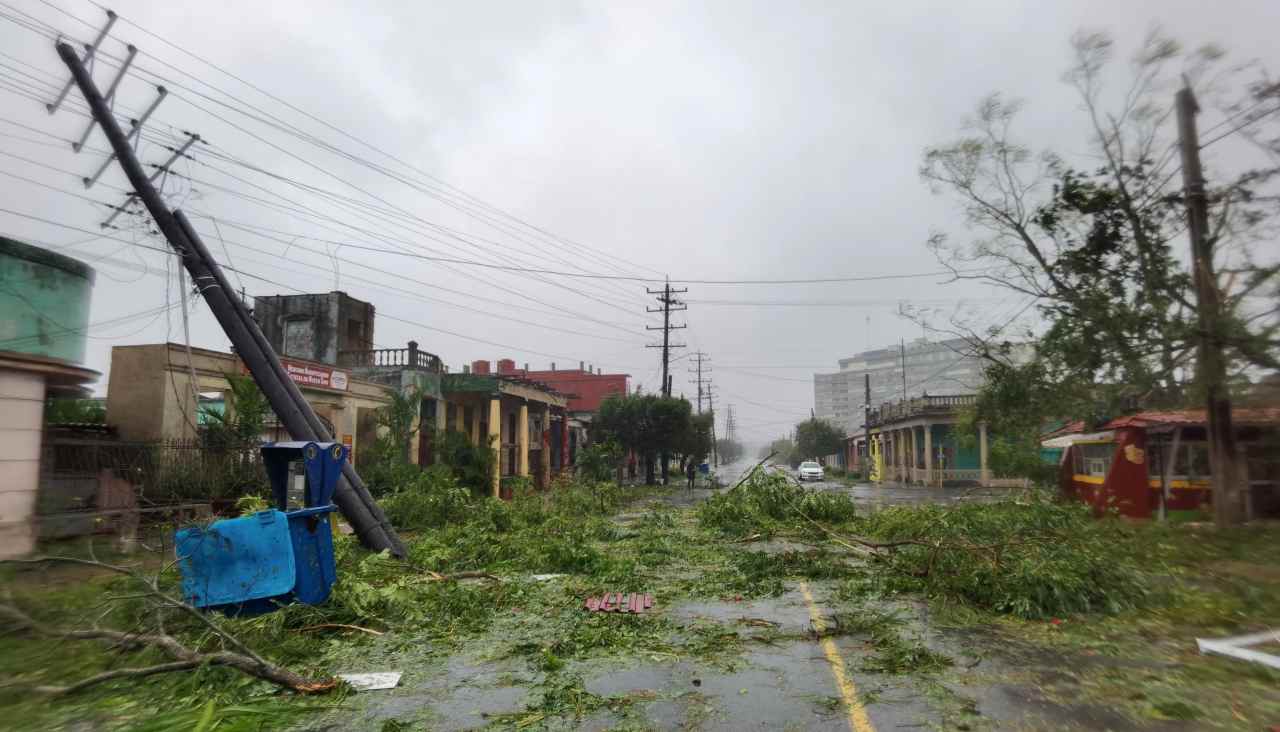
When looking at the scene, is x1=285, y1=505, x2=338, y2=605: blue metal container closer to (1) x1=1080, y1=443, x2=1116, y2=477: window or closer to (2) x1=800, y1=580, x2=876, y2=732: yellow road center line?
(2) x1=800, y1=580, x2=876, y2=732: yellow road center line

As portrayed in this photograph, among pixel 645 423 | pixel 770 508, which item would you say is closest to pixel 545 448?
pixel 645 423

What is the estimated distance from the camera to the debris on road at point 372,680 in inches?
238

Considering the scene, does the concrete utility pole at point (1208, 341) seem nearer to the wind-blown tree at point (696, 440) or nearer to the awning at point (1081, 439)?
the awning at point (1081, 439)

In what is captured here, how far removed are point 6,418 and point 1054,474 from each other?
2967 cm

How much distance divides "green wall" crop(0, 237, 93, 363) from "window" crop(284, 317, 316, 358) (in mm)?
18451

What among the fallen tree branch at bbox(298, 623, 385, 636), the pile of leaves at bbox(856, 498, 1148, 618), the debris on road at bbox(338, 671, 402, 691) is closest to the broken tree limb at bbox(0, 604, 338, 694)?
the debris on road at bbox(338, 671, 402, 691)

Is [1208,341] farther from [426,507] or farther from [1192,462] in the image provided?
[426,507]

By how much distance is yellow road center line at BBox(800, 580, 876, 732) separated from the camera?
5.02 m

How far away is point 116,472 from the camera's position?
15414 mm

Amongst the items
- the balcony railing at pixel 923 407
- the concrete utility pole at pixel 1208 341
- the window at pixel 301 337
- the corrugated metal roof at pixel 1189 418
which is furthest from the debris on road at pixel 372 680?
the balcony railing at pixel 923 407

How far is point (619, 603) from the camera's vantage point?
9172 mm

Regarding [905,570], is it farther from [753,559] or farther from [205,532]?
[205,532]

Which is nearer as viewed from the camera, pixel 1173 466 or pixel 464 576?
pixel 464 576

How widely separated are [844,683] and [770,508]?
41.2ft
